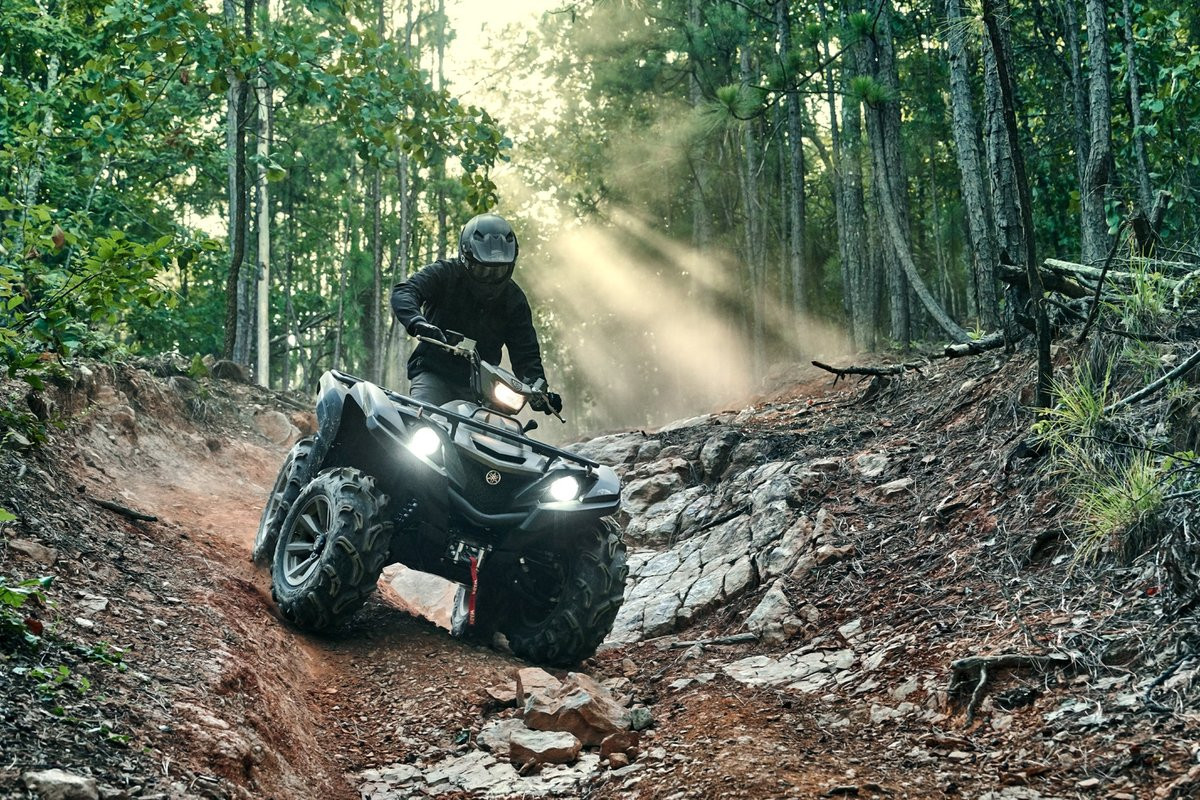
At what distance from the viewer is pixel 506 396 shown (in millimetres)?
6910

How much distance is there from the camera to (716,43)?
2353cm

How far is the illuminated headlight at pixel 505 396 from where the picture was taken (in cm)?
689

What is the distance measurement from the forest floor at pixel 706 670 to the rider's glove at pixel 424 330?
6.35 ft

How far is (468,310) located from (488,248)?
607mm

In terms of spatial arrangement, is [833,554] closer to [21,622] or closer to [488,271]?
[488,271]

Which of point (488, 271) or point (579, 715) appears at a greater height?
point (488, 271)

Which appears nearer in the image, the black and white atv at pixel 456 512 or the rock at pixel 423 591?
the black and white atv at pixel 456 512

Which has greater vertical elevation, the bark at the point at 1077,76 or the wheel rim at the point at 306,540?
the bark at the point at 1077,76

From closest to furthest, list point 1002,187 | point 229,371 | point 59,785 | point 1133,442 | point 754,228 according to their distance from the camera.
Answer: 1. point 59,785
2. point 1133,442
3. point 1002,187
4. point 229,371
5. point 754,228

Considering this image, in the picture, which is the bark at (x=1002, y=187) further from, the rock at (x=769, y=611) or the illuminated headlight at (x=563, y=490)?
the illuminated headlight at (x=563, y=490)

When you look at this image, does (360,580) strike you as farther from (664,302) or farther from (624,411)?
(624,411)

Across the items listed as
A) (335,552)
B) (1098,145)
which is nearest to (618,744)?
(335,552)

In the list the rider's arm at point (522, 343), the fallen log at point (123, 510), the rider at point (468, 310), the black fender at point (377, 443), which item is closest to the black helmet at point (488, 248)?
the rider at point (468, 310)

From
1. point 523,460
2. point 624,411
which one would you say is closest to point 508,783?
point 523,460
